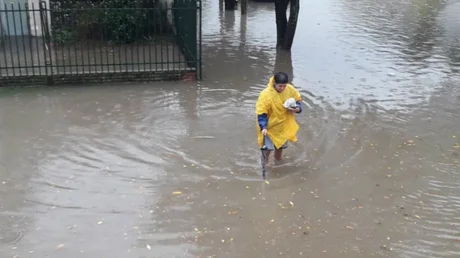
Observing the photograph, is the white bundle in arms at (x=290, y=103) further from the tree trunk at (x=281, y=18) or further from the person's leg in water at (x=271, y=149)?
the tree trunk at (x=281, y=18)

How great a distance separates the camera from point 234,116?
331 inches

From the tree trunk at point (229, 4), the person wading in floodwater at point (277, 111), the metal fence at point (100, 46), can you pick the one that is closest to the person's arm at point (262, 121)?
the person wading in floodwater at point (277, 111)

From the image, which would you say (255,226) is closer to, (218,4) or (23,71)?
(23,71)

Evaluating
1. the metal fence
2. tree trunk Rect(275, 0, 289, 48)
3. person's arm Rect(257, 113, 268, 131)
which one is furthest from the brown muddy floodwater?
tree trunk Rect(275, 0, 289, 48)

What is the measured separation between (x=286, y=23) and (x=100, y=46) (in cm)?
534

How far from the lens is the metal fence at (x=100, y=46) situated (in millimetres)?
9953

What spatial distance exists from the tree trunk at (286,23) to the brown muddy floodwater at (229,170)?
2067mm

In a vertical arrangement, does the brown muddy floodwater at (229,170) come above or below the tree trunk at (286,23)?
below

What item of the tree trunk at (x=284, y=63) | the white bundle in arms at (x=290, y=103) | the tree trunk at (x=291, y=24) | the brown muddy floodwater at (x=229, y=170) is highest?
the tree trunk at (x=291, y=24)

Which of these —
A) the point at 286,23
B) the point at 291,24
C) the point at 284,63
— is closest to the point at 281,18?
the point at 286,23

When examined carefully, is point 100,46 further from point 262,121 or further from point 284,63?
point 262,121

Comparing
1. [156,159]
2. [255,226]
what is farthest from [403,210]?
[156,159]

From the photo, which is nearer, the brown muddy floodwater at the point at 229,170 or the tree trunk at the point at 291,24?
the brown muddy floodwater at the point at 229,170

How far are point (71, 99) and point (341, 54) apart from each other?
24.0 ft
